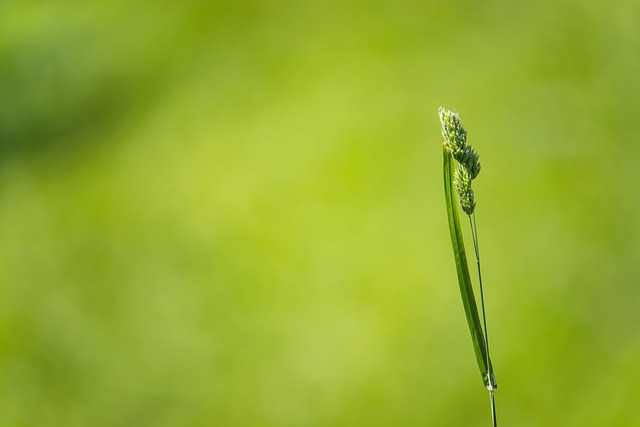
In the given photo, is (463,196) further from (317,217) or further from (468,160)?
(317,217)

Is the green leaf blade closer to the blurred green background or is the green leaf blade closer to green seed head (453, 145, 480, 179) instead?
green seed head (453, 145, 480, 179)

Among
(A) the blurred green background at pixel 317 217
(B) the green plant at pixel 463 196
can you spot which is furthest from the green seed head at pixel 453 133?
(A) the blurred green background at pixel 317 217

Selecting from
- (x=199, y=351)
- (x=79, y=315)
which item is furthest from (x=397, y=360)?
(x=79, y=315)

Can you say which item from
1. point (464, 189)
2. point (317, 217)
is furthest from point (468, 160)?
point (317, 217)

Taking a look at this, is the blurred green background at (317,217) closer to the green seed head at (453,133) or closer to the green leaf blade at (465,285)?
the green leaf blade at (465,285)

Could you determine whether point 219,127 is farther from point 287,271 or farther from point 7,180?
point 7,180

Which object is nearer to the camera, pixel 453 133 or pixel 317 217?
pixel 453 133

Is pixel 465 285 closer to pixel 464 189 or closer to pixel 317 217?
pixel 464 189

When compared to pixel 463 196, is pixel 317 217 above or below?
above

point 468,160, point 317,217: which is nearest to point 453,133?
point 468,160
